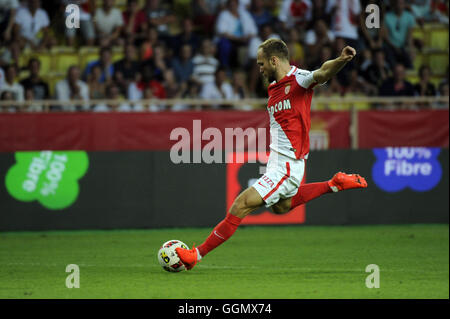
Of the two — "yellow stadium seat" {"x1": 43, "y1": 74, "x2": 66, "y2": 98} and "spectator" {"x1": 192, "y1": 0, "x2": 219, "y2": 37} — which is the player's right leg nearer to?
"yellow stadium seat" {"x1": 43, "y1": 74, "x2": 66, "y2": 98}

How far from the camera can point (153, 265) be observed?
8.73m

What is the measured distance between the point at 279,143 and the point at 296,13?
895 cm

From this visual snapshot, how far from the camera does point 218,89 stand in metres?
14.6

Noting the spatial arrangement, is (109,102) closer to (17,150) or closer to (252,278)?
(17,150)

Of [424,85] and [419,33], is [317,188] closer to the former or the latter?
[424,85]

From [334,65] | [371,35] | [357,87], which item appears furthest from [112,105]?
[334,65]

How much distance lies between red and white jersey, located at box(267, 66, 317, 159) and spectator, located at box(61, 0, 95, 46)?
8.19m

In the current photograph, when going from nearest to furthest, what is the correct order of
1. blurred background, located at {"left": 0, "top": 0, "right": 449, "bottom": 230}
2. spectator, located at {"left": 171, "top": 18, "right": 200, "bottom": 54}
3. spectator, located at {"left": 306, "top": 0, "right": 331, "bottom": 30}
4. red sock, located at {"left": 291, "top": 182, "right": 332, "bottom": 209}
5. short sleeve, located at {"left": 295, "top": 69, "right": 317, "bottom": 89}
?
short sleeve, located at {"left": 295, "top": 69, "right": 317, "bottom": 89} → red sock, located at {"left": 291, "top": 182, "right": 332, "bottom": 209} → blurred background, located at {"left": 0, "top": 0, "right": 449, "bottom": 230} → spectator, located at {"left": 171, "top": 18, "right": 200, "bottom": 54} → spectator, located at {"left": 306, "top": 0, "right": 331, "bottom": 30}

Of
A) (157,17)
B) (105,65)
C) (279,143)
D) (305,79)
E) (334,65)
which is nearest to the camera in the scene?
(334,65)

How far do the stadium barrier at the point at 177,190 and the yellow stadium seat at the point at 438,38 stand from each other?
428 cm

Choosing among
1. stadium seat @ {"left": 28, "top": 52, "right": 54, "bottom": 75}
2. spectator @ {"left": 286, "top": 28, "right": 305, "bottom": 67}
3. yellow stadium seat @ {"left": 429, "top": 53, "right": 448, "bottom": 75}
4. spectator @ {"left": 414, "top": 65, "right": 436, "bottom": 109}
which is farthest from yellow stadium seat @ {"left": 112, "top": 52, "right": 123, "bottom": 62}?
yellow stadium seat @ {"left": 429, "top": 53, "right": 448, "bottom": 75}

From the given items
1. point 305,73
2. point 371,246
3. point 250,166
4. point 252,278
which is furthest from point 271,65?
point 250,166

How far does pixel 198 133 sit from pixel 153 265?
4391 mm

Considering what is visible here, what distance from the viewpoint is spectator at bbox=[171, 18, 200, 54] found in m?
15.2
